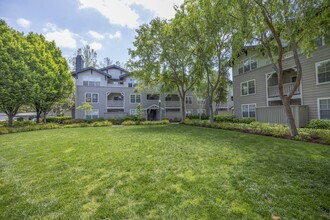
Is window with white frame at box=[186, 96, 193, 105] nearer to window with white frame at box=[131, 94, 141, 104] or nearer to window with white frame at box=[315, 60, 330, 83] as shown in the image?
window with white frame at box=[131, 94, 141, 104]

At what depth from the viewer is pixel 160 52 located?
725 inches

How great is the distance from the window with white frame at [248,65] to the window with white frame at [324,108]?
6.93 meters

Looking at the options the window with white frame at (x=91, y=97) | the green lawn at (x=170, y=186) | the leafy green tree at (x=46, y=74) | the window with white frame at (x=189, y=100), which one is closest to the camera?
the green lawn at (x=170, y=186)

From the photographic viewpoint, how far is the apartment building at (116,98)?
24.8 meters

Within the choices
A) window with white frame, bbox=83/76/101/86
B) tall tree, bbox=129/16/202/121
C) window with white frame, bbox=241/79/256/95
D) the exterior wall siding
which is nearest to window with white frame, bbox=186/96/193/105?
tall tree, bbox=129/16/202/121

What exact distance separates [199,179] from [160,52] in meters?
16.9

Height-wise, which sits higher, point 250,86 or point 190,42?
point 190,42

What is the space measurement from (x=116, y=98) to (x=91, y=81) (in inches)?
184

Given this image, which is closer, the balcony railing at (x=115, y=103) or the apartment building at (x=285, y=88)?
the apartment building at (x=285, y=88)

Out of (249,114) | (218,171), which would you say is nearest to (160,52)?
(249,114)

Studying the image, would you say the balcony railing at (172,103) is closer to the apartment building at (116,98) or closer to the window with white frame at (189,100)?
the apartment building at (116,98)

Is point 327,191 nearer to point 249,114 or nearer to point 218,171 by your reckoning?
point 218,171

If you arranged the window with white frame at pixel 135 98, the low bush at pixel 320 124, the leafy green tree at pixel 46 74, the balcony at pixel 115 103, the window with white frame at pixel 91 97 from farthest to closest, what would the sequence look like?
1. the window with white frame at pixel 135 98
2. the balcony at pixel 115 103
3. the window with white frame at pixel 91 97
4. the leafy green tree at pixel 46 74
5. the low bush at pixel 320 124

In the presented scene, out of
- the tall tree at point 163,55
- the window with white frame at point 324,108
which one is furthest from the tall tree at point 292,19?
the tall tree at point 163,55
